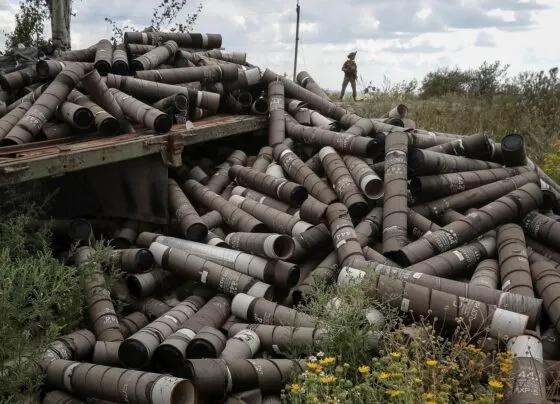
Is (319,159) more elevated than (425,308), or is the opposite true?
(319,159)

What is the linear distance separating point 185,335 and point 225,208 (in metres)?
2.12

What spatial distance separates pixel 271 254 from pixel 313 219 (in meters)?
0.93

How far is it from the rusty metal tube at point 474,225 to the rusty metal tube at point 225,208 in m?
1.58

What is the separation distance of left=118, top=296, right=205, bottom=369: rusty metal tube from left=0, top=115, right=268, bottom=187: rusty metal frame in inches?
67.8

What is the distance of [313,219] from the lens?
5.82 metres

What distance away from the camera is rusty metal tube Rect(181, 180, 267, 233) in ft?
19.4

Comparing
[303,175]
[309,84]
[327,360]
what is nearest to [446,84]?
[309,84]

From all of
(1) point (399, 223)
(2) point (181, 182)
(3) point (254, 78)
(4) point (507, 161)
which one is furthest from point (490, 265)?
(3) point (254, 78)

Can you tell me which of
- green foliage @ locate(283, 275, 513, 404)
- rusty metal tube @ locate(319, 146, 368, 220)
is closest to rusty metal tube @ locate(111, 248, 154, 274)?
green foliage @ locate(283, 275, 513, 404)

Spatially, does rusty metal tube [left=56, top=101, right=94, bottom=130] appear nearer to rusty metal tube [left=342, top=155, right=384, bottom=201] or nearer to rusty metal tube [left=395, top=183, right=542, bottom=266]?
rusty metal tube [left=342, top=155, right=384, bottom=201]

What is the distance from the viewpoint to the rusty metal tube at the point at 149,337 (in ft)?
13.7

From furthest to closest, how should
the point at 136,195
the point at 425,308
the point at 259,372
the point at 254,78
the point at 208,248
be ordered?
the point at 254,78 < the point at 136,195 < the point at 208,248 < the point at 425,308 < the point at 259,372

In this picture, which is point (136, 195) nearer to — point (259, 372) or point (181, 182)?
point (181, 182)

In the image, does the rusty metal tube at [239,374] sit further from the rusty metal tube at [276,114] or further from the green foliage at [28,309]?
the rusty metal tube at [276,114]
